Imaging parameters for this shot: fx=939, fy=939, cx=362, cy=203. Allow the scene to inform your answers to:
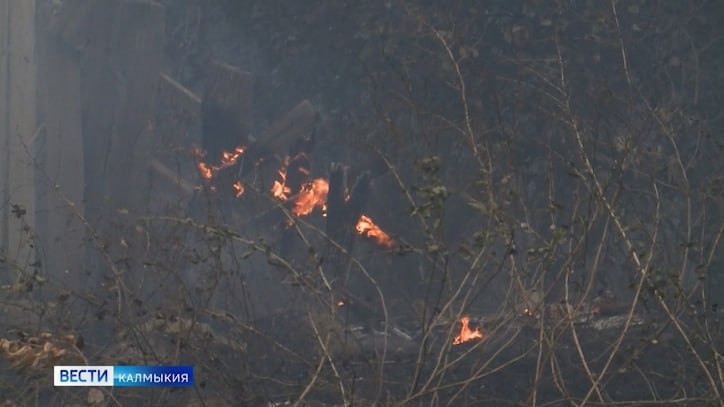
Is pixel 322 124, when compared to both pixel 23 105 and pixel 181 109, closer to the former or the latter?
pixel 181 109

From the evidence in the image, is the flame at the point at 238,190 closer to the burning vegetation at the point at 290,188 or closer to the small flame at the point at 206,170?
the burning vegetation at the point at 290,188

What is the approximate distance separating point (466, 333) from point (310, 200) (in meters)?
2.16

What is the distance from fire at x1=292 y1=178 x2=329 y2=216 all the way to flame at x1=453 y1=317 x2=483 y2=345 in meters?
2.01

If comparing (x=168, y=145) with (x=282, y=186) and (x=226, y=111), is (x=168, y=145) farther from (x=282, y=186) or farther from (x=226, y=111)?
(x=282, y=186)

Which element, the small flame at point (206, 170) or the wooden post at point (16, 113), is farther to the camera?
the small flame at point (206, 170)

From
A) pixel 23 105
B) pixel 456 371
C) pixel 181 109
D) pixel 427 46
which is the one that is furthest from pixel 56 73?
pixel 456 371

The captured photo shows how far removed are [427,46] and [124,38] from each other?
2.37 metres

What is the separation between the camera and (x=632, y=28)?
→ 21.9ft

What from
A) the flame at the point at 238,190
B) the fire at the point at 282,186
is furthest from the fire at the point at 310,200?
the flame at the point at 238,190

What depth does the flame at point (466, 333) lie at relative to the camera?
17.3 feet

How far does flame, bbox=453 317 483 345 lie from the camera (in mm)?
5272

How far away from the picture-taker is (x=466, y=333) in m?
5.51

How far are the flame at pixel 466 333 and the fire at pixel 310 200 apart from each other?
201 centimetres

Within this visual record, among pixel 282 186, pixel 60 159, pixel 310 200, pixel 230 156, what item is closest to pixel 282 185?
pixel 282 186
